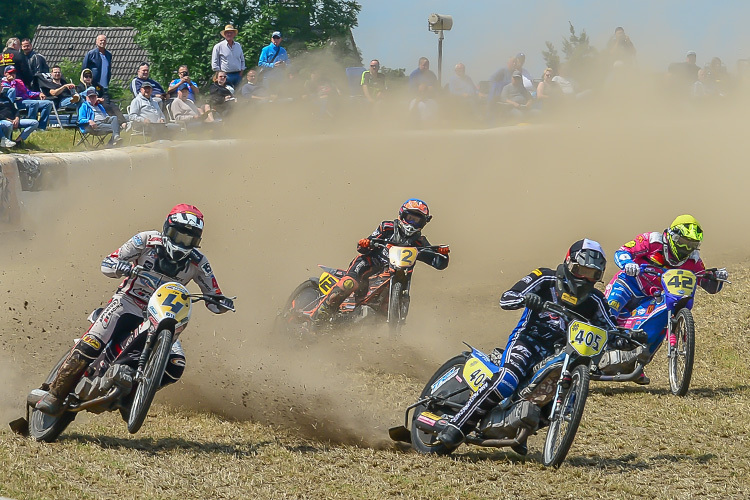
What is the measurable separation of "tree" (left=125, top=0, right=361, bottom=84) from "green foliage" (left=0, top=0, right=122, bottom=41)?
12.8 metres

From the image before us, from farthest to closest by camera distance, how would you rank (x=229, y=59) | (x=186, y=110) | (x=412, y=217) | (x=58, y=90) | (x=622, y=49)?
(x=622, y=49), (x=229, y=59), (x=186, y=110), (x=58, y=90), (x=412, y=217)

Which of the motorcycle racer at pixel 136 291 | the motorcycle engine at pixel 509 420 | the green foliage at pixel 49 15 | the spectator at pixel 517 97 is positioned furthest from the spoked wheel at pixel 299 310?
the green foliage at pixel 49 15

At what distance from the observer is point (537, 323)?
7.85 m

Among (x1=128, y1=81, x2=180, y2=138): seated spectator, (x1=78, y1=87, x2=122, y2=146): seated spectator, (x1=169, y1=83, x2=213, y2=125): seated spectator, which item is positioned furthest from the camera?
(x1=169, y1=83, x2=213, y2=125): seated spectator

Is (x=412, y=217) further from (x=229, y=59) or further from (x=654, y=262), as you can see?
(x=229, y=59)

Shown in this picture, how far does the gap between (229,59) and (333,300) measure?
828 centimetres

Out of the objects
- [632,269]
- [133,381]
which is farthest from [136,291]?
[632,269]

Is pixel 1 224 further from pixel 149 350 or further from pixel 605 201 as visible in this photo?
pixel 605 201

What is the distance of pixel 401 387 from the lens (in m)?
10.3

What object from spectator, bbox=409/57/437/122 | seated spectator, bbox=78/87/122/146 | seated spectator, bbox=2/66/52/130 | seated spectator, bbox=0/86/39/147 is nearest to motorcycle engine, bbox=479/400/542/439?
seated spectator, bbox=0/86/39/147

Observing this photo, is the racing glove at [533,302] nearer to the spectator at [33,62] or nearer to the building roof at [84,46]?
the spectator at [33,62]

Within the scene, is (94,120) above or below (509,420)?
above

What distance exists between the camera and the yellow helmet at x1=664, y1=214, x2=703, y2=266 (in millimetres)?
10883

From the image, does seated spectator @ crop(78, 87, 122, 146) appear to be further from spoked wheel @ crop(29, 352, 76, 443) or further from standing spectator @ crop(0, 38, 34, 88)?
spoked wheel @ crop(29, 352, 76, 443)
